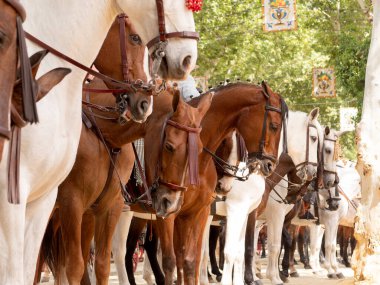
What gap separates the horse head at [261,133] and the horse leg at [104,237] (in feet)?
11.4

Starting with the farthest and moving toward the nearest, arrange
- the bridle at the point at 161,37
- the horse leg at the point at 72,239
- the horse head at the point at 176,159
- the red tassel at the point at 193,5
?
the horse head at the point at 176,159, the horse leg at the point at 72,239, the red tassel at the point at 193,5, the bridle at the point at 161,37

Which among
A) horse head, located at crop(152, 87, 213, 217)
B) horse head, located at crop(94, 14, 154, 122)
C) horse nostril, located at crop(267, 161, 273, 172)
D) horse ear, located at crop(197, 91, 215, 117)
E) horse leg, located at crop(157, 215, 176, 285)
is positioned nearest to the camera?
horse head, located at crop(94, 14, 154, 122)

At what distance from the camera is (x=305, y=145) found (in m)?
18.5

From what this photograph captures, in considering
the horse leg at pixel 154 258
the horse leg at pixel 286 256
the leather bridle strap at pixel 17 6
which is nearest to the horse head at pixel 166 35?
the leather bridle strap at pixel 17 6

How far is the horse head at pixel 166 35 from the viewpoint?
22.6 feet

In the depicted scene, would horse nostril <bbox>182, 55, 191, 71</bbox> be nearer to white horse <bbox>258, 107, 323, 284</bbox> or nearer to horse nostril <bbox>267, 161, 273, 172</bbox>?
horse nostril <bbox>267, 161, 273, 172</bbox>

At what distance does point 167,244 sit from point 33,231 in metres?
5.65

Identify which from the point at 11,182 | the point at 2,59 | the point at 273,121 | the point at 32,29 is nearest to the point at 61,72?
the point at 11,182

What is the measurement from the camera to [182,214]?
12336 mm

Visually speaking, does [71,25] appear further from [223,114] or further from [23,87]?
[223,114]

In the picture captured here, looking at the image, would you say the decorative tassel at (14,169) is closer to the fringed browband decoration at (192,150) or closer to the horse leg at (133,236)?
the fringed browband decoration at (192,150)

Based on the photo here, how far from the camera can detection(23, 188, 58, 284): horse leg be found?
6391 millimetres

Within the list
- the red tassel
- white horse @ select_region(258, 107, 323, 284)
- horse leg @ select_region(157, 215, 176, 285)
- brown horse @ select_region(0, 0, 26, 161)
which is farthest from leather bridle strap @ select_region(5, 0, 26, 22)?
white horse @ select_region(258, 107, 323, 284)

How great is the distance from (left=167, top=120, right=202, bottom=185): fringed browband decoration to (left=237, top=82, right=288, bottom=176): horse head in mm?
2234
